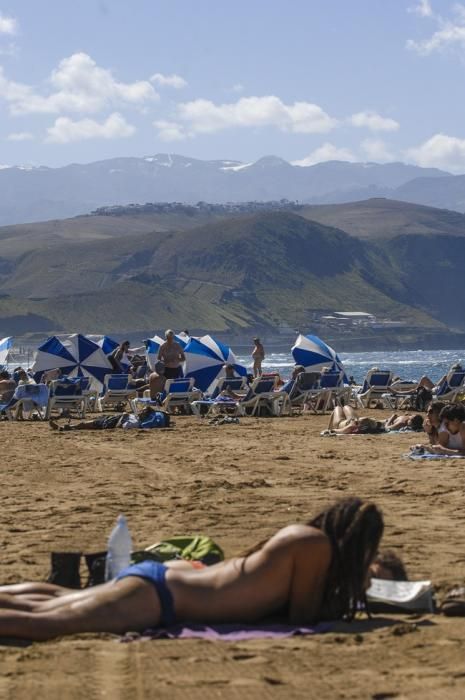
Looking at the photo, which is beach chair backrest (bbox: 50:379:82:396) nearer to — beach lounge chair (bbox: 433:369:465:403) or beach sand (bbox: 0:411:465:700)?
beach sand (bbox: 0:411:465:700)

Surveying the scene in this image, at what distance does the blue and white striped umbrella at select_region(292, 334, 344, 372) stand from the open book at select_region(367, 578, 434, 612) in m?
16.8

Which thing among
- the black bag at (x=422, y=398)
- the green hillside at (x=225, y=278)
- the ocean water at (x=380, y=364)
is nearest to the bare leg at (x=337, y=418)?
the black bag at (x=422, y=398)

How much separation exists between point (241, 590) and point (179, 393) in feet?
46.2

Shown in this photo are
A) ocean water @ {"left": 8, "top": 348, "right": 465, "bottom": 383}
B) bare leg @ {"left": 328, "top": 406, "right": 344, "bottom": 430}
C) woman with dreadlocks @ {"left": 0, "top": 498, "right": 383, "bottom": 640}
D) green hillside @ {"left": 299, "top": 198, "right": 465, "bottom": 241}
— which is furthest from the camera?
green hillside @ {"left": 299, "top": 198, "right": 465, "bottom": 241}

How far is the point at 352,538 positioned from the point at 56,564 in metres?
1.34

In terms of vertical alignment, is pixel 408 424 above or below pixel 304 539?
below

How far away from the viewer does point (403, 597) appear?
15.9ft

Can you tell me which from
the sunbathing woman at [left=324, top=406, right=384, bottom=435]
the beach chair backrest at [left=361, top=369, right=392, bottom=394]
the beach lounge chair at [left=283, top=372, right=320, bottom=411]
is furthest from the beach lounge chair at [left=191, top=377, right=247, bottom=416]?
the sunbathing woman at [left=324, top=406, right=384, bottom=435]

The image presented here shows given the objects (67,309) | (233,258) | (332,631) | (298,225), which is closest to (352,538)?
(332,631)

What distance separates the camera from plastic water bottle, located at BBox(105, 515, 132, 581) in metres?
4.96

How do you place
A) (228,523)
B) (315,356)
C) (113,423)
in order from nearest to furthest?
(228,523) < (113,423) < (315,356)

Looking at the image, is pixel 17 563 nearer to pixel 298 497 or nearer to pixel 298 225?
pixel 298 497

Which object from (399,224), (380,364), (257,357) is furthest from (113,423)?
(399,224)

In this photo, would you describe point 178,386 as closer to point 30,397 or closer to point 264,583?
point 30,397
